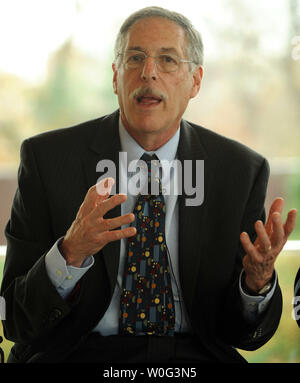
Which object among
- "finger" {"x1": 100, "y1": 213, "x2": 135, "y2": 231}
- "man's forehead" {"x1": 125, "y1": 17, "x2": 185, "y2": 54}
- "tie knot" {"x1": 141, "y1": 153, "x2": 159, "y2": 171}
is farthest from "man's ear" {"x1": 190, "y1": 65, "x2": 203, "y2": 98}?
"finger" {"x1": 100, "y1": 213, "x2": 135, "y2": 231}

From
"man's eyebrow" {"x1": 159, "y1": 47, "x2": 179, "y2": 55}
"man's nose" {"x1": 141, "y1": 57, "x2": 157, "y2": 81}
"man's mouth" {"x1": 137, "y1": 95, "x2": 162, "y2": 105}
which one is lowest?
"man's mouth" {"x1": 137, "y1": 95, "x2": 162, "y2": 105}

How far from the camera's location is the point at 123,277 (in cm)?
145

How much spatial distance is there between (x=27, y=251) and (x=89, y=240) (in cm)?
A: 31

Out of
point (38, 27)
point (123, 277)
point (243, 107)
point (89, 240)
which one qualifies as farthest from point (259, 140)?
point (89, 240)

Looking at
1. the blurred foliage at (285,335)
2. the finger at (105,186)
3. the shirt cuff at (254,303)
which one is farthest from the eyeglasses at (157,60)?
the blurred foliage at (285,335)

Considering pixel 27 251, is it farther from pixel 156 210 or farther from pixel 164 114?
pixel 164 114

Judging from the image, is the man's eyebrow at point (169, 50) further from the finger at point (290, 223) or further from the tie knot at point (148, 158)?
the finger at point (290, 223)

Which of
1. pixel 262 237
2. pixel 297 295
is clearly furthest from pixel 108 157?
pixel 297 295

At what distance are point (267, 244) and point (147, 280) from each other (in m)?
0.35

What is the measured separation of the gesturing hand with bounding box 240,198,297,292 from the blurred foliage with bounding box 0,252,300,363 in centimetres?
126

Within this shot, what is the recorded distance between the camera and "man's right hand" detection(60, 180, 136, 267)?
1.16 m

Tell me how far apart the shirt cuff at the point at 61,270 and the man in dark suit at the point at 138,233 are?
15mm

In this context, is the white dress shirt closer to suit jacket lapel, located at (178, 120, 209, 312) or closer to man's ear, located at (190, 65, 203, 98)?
suit jacket lapel, located at (178, 120, 209, 312)

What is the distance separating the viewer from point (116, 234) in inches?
46.4
